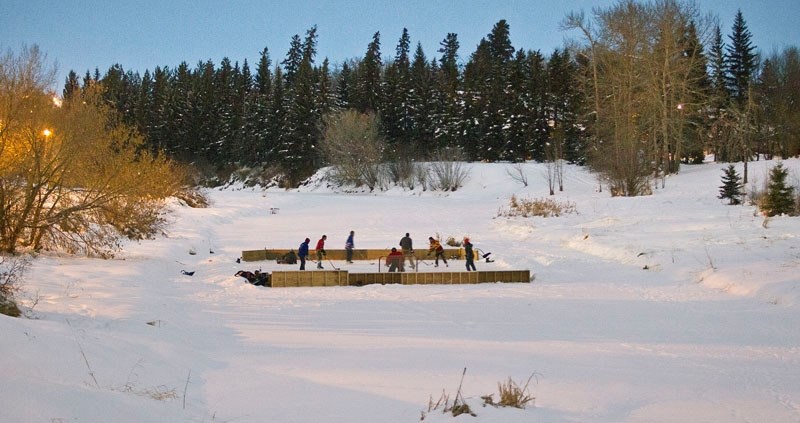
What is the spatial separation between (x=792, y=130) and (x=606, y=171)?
755 inches

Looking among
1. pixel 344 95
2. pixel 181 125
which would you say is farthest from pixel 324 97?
pixel 181 125

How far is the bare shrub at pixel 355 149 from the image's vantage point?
6195 centimetres

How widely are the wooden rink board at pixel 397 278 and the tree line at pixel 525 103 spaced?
13627 millimetres

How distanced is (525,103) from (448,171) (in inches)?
574

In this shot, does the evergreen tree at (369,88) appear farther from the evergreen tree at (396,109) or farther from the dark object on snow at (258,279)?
the dark object on snow at (258,279)

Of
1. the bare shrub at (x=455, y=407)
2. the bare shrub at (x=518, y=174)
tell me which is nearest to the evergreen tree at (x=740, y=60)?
the bare shrub at (x=518, y=174)

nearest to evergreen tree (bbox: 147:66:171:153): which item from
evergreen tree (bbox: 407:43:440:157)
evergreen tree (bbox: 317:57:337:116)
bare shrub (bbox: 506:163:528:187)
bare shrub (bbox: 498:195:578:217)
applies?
evergreen tree (bbox: 317:57:337:116)

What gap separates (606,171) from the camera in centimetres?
3666

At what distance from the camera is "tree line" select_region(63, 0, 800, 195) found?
4203cm

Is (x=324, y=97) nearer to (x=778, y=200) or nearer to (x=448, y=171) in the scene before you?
(x=448, y=171)

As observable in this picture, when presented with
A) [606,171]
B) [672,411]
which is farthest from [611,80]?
[672,411]

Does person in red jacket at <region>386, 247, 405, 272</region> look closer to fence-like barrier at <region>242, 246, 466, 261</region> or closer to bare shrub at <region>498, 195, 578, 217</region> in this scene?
fence-like barrier at <region>242, 246, 466, 261</region>

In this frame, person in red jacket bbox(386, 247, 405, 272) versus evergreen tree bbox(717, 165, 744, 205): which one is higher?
evergreen tree bbox(717, 165, 744, 205)

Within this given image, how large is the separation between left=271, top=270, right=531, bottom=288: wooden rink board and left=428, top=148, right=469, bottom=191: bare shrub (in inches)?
1539
